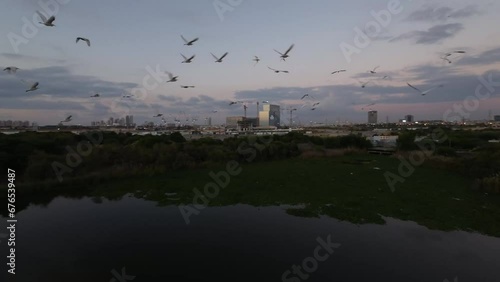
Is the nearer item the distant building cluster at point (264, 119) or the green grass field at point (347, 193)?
the green grass field at point (347, 193)

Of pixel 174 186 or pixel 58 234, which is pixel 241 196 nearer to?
pixel 174 186

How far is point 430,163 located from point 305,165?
924cm

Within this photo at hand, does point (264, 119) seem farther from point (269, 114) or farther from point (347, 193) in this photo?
point (347, 193)

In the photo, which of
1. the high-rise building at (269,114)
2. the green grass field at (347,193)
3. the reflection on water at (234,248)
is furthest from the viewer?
the high-rise building at (269,114)

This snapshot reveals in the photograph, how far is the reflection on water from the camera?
8.91 metres

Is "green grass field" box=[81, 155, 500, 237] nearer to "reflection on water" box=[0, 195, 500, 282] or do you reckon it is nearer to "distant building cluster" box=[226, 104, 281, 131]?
"reflection on water" box=[0, 195, 500, 282]

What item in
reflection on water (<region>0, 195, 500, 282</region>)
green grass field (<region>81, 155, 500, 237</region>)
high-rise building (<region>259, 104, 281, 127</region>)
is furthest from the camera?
high-rise building (<region>259, 104, 281, 127</region>)

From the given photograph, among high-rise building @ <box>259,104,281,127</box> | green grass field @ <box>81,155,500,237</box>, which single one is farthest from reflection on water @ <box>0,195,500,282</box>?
high-rise building @ <box>259,104,281,127</box>

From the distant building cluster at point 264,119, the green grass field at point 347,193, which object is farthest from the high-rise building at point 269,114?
the green grass field at point 347,193

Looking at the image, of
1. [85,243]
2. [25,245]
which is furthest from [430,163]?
[25,245]

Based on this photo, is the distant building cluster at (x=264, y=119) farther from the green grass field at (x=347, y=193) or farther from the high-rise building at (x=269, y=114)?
the green grass field at (x=347, y=193)

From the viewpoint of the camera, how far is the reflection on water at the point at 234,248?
8.91 m

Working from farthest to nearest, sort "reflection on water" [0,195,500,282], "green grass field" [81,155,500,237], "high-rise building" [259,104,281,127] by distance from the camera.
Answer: "high-rise building" [259,104,281,127] → "green grass field" [81,155,500,237] → "reflection on water" [0,195,500,282]

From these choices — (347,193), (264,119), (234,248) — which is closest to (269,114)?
(264,119)
